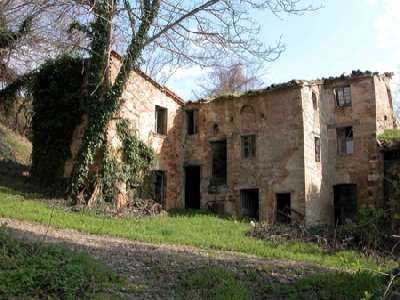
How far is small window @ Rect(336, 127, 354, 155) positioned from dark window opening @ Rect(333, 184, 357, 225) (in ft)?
5.44

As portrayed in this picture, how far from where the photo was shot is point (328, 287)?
10539mm

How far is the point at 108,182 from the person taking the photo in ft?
69.9

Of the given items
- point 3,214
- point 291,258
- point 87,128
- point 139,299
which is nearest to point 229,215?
point 87,128

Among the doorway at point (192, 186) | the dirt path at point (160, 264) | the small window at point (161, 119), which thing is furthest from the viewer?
the doorway at point (192, 186)

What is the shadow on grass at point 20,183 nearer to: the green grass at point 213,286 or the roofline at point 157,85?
the roofline at point 157,85

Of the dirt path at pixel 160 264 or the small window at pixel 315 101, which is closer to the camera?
the dirt path at pixel 160 264

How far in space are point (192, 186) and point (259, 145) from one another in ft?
14.2

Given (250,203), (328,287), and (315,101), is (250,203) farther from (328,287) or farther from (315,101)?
(328,287)

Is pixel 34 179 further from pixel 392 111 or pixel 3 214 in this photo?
pixel 392 111

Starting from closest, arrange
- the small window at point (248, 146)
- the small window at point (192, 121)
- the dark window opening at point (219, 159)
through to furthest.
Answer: the small window at point (248, 146) < the dark window opening at point (219, 159) < the small window at point (192, 121)

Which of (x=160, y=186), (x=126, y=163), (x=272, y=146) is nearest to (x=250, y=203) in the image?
(x=272, y=146)

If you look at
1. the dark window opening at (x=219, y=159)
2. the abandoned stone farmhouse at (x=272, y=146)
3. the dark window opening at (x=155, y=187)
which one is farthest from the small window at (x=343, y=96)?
the dark window opening at (x=155, y=187)

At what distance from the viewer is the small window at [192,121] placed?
1054 inches

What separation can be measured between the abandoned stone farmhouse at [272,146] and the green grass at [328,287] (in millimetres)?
12061
